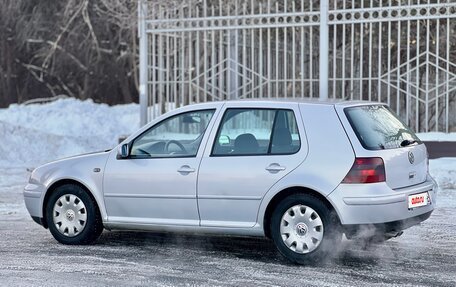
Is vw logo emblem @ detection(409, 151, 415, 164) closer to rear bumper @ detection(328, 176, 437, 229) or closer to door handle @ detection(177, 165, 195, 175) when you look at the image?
rear bumper @ detection(328, 176, 437, 229)

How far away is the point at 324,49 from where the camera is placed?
13680 millimetres

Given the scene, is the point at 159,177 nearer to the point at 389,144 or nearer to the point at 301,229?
the point at 301,229

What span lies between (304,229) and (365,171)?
766 mm

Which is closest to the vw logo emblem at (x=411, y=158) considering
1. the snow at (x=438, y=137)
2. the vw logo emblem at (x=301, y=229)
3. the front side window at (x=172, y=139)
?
the vw logo emblem at (x=301, y=229)

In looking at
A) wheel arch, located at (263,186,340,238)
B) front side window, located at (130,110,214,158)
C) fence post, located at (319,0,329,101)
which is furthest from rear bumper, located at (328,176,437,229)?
fence post, located at (319,0,329,101)

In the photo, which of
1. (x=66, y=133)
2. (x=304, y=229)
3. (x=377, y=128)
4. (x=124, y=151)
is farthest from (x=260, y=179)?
(x=66, y=133)

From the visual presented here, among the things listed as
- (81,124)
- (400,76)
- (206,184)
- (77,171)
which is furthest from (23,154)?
(206,184)

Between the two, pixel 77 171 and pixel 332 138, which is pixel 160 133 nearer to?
pixel 77 171

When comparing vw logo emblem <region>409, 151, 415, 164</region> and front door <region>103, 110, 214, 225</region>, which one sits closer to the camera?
vw logo emblem <region>409, 151, 415, 164</region>

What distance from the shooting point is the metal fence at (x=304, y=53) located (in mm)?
13445

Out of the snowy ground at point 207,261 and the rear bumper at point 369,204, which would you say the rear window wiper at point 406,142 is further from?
the snowy ground at point 207,261

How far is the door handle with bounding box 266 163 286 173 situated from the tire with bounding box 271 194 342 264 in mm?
268

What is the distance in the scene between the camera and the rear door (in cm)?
732

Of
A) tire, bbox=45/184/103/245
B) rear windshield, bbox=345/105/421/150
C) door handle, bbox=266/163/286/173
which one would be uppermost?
rear windshield, bbox=345/105/421/150
